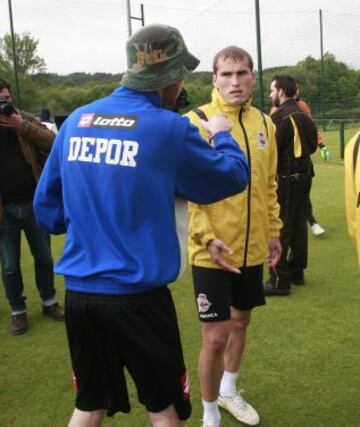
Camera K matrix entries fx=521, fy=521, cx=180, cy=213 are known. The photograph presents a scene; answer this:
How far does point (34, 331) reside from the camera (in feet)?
13.6

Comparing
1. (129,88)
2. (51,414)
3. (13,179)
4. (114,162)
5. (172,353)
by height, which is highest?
(129,88)

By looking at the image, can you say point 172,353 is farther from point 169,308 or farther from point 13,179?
point 13,179

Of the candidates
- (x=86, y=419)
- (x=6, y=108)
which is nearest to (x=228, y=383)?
(x=86, y=419)

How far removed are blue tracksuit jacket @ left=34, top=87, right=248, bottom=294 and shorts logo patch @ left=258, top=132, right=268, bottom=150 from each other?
830mm

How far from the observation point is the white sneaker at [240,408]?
9.11ft

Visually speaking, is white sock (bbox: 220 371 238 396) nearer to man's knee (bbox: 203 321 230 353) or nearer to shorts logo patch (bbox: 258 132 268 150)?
man's knee (bbox: 203 321 230 353)

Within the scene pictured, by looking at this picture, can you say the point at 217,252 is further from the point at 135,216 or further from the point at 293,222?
the point at 293,222

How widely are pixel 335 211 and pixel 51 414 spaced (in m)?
5.93

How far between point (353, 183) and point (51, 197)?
1103 millimetres

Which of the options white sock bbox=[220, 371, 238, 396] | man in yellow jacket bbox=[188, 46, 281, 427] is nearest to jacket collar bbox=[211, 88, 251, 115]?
man in yellow jacket bbox=[188, 46, 281, 427]

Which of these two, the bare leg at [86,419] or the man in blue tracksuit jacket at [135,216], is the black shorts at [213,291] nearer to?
the man in blue tracksuit jacket at [135,216]

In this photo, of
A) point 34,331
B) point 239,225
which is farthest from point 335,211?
point 239,225

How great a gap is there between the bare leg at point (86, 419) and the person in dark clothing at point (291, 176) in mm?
2845

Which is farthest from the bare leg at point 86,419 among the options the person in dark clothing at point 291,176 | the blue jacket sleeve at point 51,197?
the person in dark clothing at point 291,176
